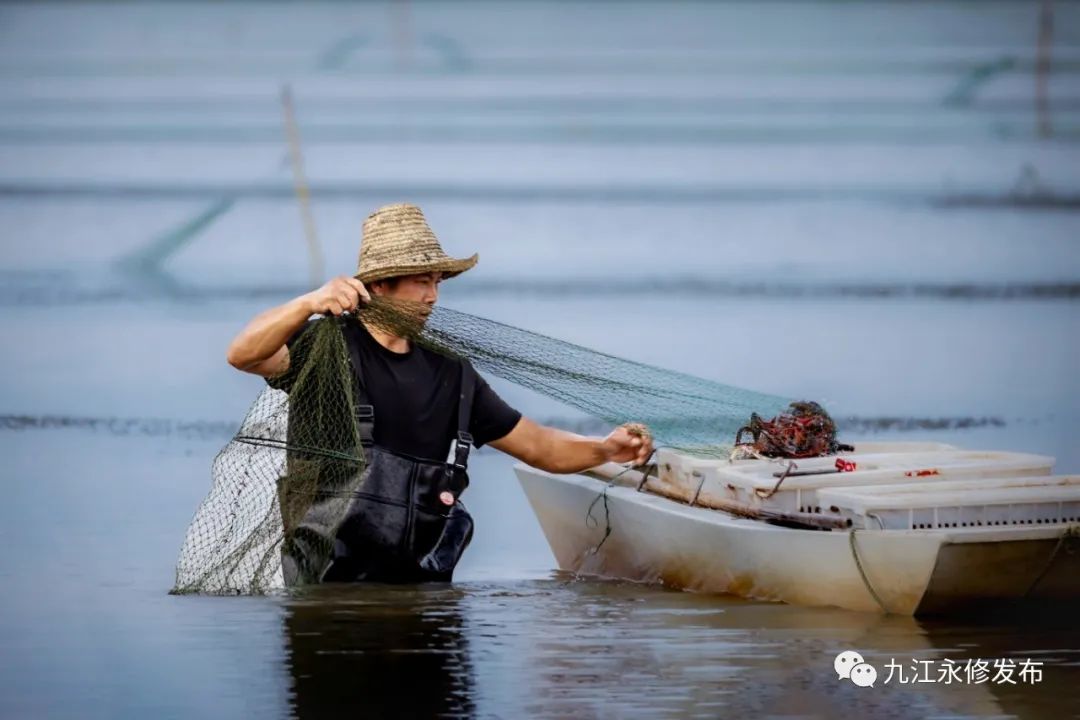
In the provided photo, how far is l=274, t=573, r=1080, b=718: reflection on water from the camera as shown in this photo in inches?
174

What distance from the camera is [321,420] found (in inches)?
216

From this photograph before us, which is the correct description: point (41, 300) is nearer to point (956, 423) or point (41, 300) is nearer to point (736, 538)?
point (956, 423)

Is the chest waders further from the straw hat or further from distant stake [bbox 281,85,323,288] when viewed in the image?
distant stake [bbox 281,85,323,288]

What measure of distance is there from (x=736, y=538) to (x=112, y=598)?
5.33 feet

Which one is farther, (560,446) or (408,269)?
(560,446)

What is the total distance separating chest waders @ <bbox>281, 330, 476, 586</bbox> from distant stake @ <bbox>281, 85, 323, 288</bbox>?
6590 millimetres

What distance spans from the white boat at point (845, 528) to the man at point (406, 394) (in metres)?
0.40

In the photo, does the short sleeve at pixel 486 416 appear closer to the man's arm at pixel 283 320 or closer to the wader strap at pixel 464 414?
the wader strap at pixel 464 414

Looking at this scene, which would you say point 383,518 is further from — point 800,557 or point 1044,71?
point 1044,71

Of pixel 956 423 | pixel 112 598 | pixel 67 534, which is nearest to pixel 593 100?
pixel 956 423

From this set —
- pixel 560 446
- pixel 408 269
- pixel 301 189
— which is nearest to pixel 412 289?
pixel 408 269

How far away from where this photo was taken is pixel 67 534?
6.68 meters

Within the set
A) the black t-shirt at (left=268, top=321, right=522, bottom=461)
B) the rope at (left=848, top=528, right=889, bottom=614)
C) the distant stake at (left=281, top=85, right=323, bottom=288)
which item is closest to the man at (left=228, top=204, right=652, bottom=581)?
the black t-shirt at (left=268, top=321, right=522, bottom=461)

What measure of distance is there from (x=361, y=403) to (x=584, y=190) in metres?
7.87
